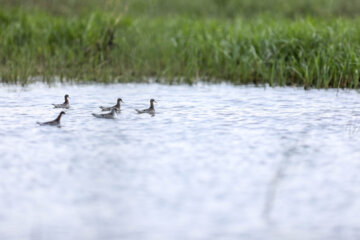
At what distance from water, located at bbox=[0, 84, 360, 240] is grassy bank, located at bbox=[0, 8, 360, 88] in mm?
1873

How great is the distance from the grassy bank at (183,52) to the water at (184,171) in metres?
1.87

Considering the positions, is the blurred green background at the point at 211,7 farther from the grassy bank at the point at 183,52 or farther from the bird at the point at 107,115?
the bird at the point at 107,115

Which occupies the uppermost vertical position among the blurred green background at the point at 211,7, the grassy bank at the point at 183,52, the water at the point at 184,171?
the blurred green background at the point at 211,7

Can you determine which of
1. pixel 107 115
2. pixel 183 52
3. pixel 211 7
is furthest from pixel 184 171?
pixel 211 7

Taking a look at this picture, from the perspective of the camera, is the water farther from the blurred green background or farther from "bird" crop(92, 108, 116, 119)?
the blurred green background

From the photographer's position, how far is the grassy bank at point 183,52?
518 inches

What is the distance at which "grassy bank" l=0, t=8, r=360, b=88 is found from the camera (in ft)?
43.1

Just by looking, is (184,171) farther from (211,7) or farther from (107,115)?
(211,7)

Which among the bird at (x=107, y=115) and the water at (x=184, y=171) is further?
the bird at (x=107, y=115)

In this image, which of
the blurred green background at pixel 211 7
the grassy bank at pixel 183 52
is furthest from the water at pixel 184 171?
the blurred green background at pixel 211 7

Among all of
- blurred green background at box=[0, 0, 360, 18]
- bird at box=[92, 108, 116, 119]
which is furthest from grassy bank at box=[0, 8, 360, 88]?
blurred green background at box=[0, 0, 360, 18]

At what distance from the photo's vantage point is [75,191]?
6.07m

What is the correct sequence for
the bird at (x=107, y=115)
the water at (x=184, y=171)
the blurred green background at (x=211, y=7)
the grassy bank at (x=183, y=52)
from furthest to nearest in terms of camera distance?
1. the blurred green background at (x=211, y=7)
2. the grassy bank at (x=183, y=52)
3. the bird at (x=107, y=115)
4. the water at (x=184, y=171)

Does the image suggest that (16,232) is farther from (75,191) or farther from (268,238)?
(268,238)
